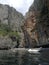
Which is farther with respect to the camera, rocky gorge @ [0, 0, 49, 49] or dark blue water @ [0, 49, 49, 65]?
rocky gorge @ [0, 0, 49, 49]

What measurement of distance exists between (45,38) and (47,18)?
21216 millimetres

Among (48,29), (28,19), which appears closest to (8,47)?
(28,19)

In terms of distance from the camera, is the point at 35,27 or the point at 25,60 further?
the point at 35,27

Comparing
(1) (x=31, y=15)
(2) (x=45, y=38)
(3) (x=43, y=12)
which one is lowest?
(2) (x=45, y=38)

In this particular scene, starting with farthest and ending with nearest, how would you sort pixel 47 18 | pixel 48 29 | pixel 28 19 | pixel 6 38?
pixel 6 38 < pixel 28 19 < pixel 48 29 < pixel 47 18

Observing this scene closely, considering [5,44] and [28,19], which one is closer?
[28,19]

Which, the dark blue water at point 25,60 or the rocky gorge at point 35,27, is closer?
the dark blue water at point 25,60

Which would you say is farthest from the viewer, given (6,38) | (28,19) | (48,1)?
(6,38)

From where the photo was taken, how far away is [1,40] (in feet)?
564

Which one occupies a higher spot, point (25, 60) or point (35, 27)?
point (35, 27)

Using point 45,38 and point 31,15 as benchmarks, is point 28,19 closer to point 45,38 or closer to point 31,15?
point 31,15

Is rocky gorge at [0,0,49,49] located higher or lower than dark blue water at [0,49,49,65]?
→ higher

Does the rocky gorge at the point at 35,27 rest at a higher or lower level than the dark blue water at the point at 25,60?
higher

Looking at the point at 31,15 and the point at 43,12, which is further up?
the point at 31,15
